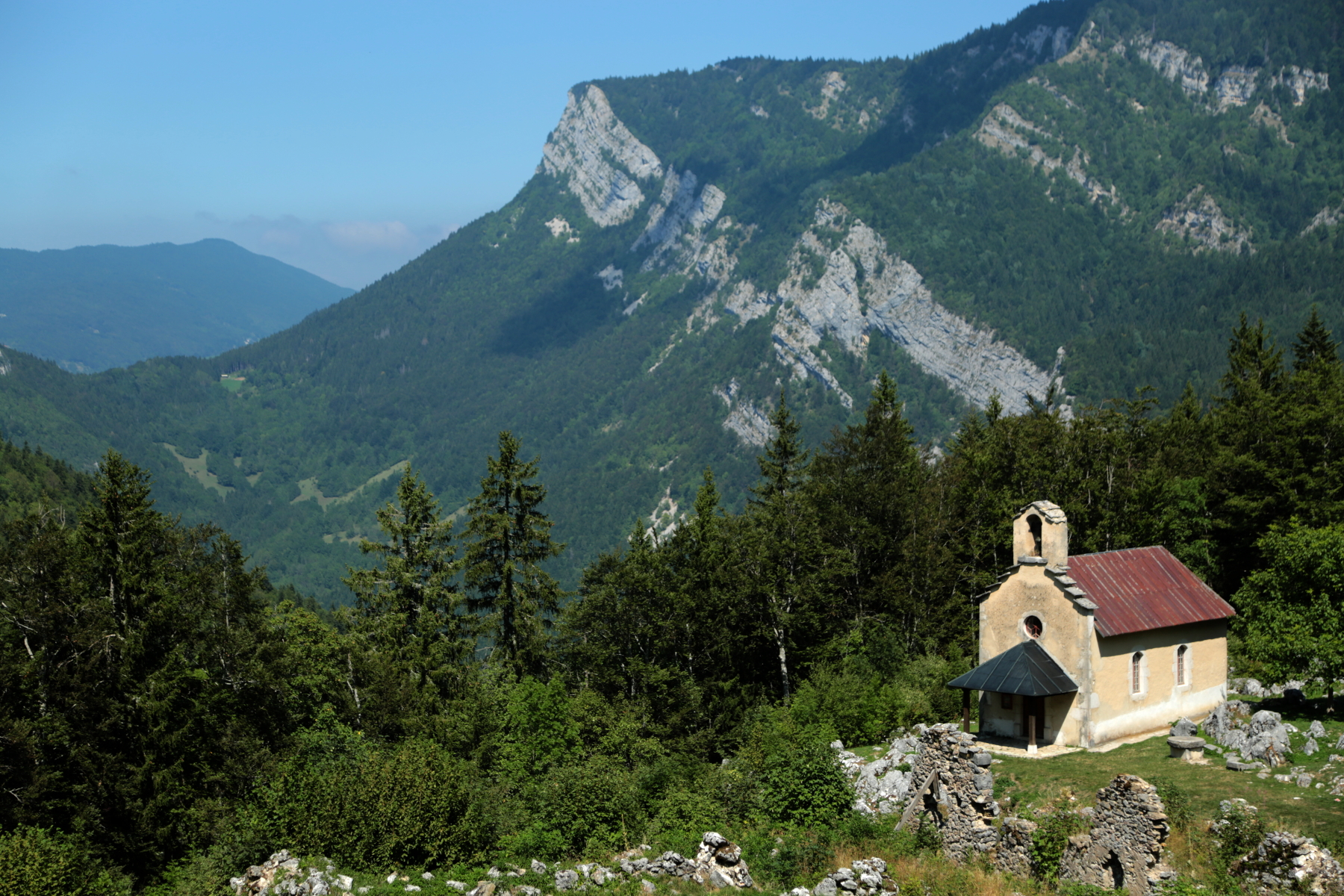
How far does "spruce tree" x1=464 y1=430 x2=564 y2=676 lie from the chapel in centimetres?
2022

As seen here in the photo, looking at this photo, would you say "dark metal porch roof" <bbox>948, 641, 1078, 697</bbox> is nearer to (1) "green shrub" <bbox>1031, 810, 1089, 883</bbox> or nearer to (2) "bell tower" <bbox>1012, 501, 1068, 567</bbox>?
(2) "bell tower" <bbox>1012, 501, 1068, 567</bbox>

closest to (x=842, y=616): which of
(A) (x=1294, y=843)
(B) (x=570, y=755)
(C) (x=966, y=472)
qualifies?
(C) (x=966, y=472)

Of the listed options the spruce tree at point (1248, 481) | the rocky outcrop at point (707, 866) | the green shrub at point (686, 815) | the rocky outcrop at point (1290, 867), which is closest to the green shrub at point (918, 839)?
the rocky outcrop at point (707, 866)

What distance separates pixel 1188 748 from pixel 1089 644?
176 inches

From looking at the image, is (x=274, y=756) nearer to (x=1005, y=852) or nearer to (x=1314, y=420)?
(x=1005, y=852)

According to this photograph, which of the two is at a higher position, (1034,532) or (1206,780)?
(1034,532)

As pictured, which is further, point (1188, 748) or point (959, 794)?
point (1188, 748)

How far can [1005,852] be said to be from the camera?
24.1 metres

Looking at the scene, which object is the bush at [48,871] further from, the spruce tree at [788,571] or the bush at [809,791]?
the spruce tree at [788,571]

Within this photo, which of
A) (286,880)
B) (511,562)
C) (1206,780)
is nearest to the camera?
(286,880)

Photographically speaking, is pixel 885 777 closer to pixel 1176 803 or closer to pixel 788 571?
pixel 1176 803

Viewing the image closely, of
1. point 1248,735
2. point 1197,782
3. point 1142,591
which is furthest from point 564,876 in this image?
point 1142,591

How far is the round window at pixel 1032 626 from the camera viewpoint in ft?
112

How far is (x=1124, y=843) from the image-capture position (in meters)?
21.9
